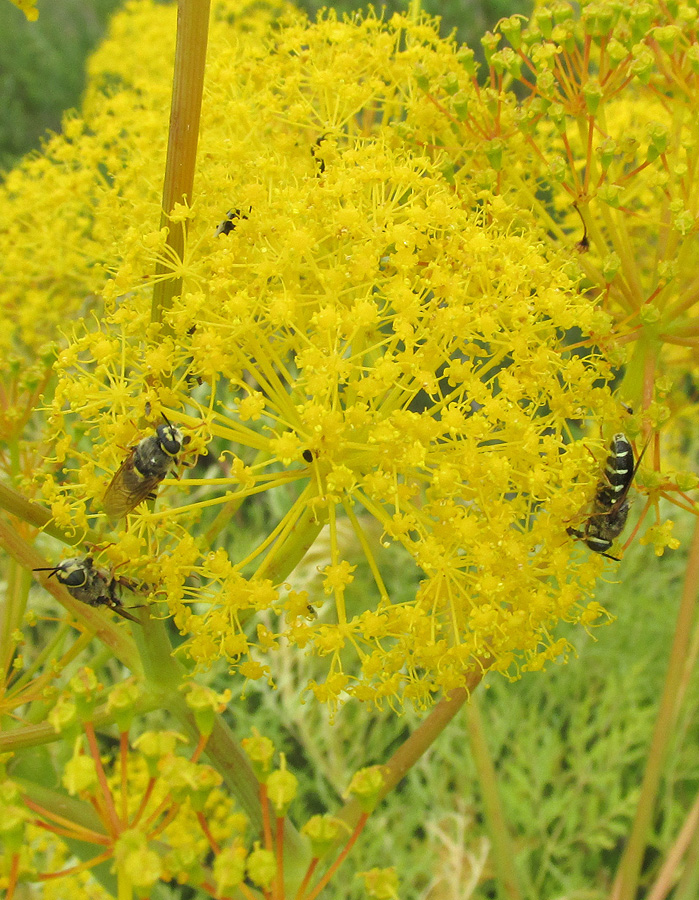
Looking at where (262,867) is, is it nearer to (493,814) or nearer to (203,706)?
(203,706)

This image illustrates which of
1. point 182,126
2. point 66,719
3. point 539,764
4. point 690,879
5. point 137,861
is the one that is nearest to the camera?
point 137,861

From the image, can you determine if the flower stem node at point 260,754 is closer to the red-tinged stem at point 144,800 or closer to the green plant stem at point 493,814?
the red-tinged stem at point 144,800

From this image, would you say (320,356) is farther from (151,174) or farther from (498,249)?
(151,174)

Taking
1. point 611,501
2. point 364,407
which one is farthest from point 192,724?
point 611,501

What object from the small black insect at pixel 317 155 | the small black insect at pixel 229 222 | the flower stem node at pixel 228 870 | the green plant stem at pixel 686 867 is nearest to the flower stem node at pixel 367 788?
the flower stem node at pixel 228 870

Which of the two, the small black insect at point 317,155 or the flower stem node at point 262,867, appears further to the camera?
the small black insect at point 317,155

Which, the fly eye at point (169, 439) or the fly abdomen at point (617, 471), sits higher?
the fly abdomen at point (617, 471)

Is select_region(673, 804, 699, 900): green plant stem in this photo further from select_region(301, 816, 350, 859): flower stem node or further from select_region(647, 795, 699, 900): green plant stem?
select_region(301, 816, 350, 859): flower stem node

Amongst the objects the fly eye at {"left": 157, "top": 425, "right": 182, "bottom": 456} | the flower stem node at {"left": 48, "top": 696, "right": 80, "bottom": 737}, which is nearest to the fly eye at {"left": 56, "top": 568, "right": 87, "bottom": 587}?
the fly eye at {"left": 157, "top": 425, "right": 182, "bottom": 456}
